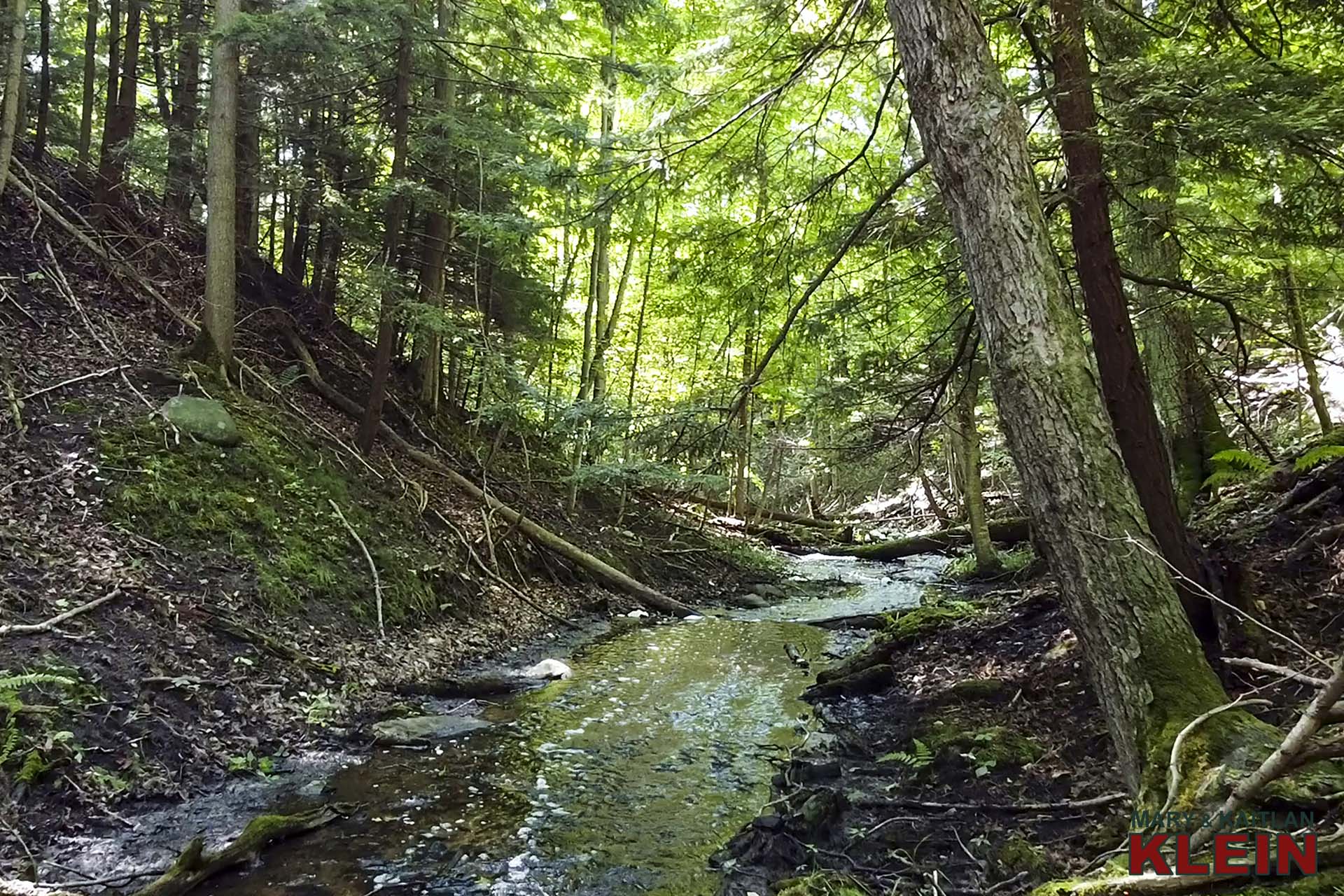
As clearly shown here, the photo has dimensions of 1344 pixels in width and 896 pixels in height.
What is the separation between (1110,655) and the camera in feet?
11.8

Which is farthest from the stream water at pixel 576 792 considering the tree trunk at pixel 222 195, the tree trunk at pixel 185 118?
the tree trunk at pixel 185 118

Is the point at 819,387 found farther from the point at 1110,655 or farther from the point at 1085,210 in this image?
the point at 1110,655

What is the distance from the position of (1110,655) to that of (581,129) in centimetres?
870

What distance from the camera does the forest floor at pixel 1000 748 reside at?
3.92 m

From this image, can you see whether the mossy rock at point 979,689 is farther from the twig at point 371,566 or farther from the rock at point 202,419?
the rock at point 202,419

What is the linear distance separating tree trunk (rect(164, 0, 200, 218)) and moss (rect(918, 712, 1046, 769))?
13.5m

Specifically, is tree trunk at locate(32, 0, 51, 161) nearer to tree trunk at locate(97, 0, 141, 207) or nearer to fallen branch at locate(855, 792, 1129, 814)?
tree trunk at locate(97, 0, 141, 207)

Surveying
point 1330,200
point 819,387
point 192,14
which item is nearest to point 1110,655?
point 1330,200

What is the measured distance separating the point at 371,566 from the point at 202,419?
8.32 ft

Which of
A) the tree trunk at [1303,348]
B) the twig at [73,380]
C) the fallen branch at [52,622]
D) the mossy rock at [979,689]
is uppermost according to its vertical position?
the twig at [73,380]

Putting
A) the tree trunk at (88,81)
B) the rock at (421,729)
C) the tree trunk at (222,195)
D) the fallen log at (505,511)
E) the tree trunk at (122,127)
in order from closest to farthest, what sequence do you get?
the rock at (421,729)
the tree trunk at (222,195)
the tree trunk at (88,81)
the tree trunk at (122,127)
the fallen log at (505,511)

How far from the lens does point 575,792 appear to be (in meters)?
5.49

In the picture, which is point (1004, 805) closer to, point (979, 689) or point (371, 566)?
point (979, 689)

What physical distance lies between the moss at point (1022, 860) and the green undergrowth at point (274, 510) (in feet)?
21.5
